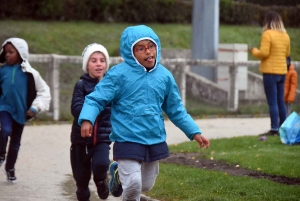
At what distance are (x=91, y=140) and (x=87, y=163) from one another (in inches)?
10.9

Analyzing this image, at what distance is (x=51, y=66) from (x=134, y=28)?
917cm

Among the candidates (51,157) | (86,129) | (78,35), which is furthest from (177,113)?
(78,35)

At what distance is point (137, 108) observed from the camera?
6086mm

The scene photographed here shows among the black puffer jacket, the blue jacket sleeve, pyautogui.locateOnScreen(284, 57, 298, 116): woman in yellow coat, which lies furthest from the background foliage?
the blue jacket sleeve

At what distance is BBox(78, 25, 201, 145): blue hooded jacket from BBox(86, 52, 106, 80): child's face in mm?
1187

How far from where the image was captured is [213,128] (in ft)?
48.4

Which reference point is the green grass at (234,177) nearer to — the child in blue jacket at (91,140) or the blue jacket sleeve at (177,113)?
the child in blue jacket at (91,140)

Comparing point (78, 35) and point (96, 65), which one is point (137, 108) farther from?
point (78, 35)

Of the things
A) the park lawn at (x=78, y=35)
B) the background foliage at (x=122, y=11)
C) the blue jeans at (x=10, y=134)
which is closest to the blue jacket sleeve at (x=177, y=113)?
the blue jeans at (x=10, y=134)

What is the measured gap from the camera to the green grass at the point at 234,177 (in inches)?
301

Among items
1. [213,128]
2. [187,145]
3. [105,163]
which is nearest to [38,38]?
[213,128]

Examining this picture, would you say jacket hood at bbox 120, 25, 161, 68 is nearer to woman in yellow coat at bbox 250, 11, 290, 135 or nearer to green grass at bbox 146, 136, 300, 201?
green grass at bbox 146, 136, 300, 201

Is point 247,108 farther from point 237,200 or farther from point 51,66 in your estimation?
point 237,200

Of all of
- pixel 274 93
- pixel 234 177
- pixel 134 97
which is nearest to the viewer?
pixel 134 97
